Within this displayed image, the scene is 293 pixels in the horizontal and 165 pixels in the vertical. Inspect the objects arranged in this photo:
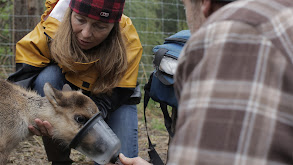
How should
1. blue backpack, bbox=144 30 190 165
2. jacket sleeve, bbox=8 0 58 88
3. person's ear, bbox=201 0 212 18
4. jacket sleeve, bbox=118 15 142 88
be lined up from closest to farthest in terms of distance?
person's ear, bbox=201 0 212 18, blue backpack, bbox=144 30 190 165, jacket sleeve, bbox=8 0 58 88, jacket sleeve, bbox=118 15 142 88

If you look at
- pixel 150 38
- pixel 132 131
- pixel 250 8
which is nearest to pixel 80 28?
pixel 132 131

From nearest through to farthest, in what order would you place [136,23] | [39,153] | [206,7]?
[206,7]
[39,153]
[136,23]

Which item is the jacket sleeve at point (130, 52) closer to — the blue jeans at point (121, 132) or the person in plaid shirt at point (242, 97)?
the blue jeans at point (121, 132)

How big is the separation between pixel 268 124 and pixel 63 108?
10.6 feet

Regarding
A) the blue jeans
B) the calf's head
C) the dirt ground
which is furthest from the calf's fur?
the dirt ground

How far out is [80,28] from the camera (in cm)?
445

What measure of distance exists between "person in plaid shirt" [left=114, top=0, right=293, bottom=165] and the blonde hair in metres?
3.17

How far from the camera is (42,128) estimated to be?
433cm

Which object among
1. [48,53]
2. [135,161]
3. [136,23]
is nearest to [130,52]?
[48,53]

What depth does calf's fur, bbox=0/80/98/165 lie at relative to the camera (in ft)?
13.8

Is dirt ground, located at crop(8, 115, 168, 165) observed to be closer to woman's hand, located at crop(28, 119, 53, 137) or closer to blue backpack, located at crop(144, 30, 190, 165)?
woman's hand, located at crop(28, 119, 53, 137)

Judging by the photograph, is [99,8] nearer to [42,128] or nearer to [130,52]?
[130,52]

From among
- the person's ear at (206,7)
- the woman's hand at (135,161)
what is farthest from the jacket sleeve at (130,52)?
the person's ear at (206,7)

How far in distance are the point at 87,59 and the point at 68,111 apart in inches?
26.1
